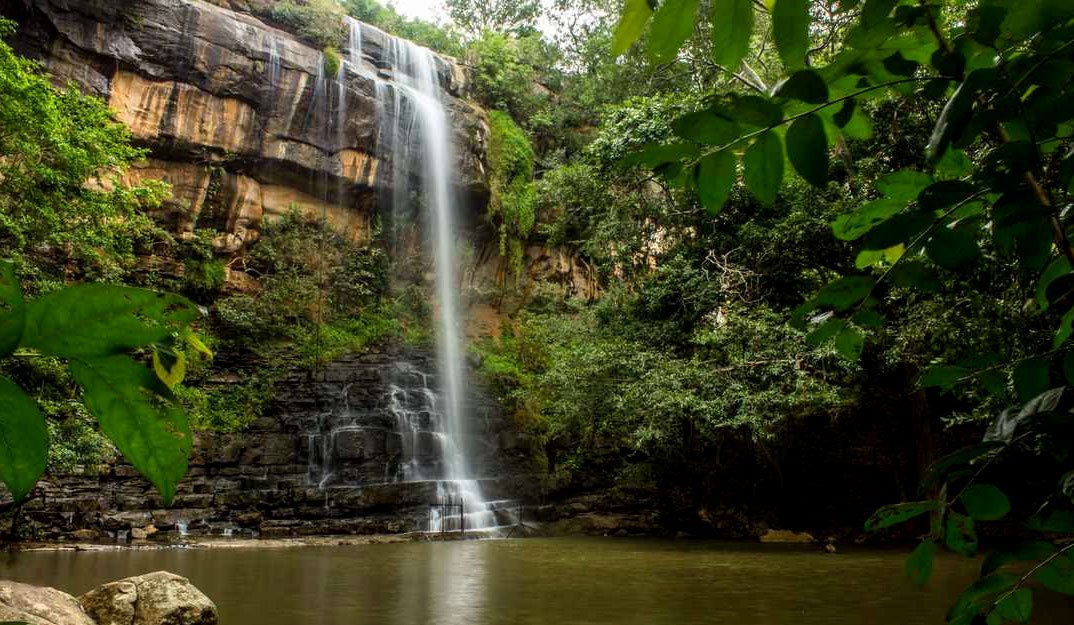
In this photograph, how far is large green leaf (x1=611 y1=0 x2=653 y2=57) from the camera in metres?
0.58

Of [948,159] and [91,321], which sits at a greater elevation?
[948,159]

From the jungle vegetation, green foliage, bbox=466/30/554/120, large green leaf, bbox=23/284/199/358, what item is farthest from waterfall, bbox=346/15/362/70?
large green leaf, bbox=23/284/199/358

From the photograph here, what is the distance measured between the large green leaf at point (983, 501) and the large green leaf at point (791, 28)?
424 millimetres

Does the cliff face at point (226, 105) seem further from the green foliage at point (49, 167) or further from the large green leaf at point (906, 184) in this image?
the large green leaf at point (906, 184)

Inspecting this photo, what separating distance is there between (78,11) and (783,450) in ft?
56.1

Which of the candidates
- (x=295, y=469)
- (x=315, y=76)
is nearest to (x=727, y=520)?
(x=295, y=469)

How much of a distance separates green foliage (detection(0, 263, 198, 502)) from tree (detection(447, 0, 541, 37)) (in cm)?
2523

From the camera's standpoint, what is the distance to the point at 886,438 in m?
12.6

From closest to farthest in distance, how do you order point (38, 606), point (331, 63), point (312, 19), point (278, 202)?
point (38, 606) → point (278, 202) → point (331, 63) → point (312, 19)

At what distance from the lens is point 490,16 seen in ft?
80.3

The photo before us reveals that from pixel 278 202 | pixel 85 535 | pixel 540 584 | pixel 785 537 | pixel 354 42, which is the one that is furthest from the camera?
pixel 354 42

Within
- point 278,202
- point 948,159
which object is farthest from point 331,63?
point 948,159

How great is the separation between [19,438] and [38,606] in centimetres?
413

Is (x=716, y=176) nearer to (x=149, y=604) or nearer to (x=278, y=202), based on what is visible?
(x=149, y=604)
